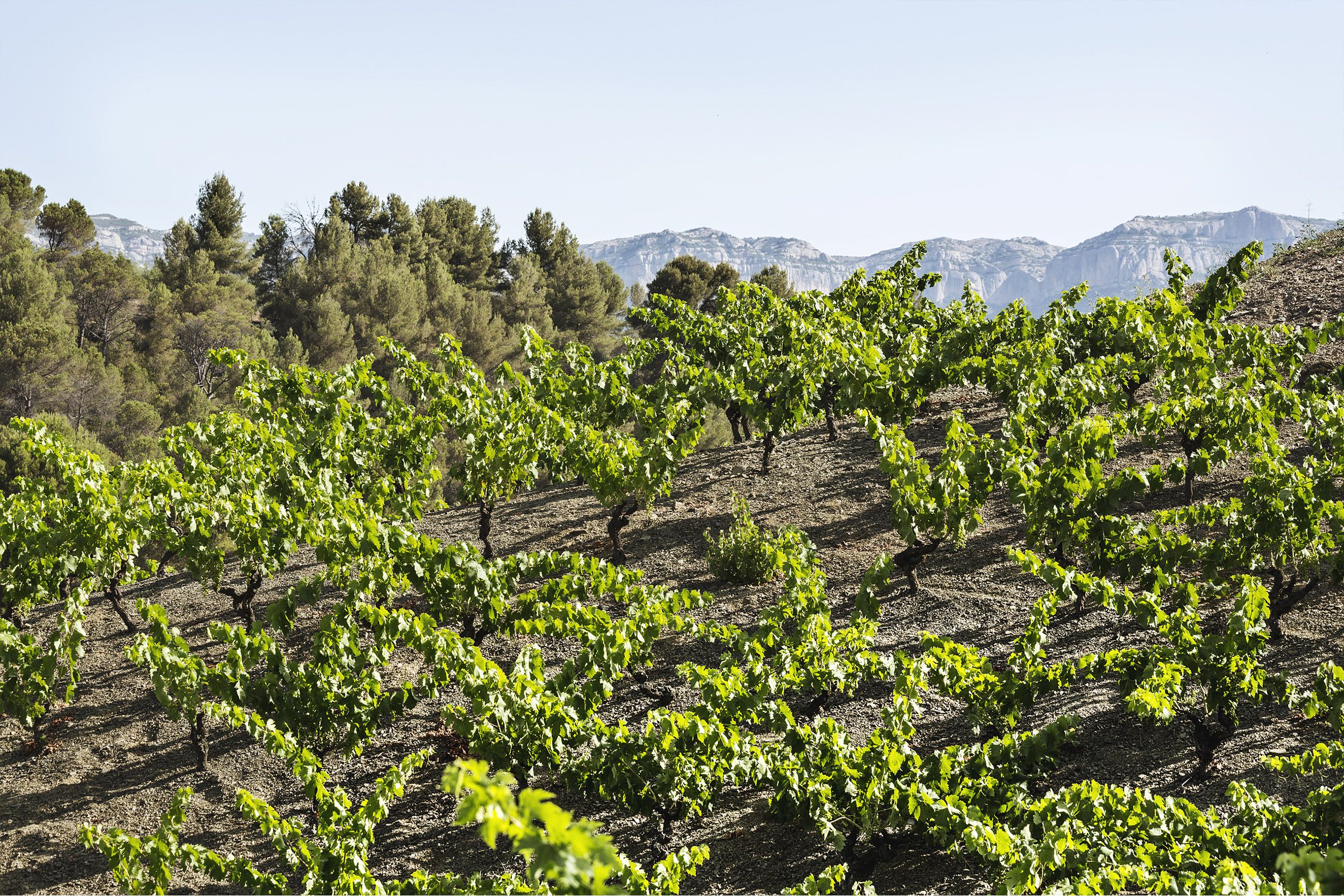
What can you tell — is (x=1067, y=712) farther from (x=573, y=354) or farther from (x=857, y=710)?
→ (x=573, y=354)

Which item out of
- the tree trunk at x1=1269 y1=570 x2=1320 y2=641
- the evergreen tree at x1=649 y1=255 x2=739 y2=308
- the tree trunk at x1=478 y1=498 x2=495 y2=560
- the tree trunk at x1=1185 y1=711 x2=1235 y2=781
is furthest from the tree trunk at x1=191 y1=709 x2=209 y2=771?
the evergreen tree at x1=649 y1=255 x2=739 y2=308

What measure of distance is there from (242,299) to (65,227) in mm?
6250

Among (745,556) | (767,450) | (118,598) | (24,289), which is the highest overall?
(24,289)

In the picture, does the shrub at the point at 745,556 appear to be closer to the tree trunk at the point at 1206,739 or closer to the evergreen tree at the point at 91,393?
the tree trunk at the point at 1206,739

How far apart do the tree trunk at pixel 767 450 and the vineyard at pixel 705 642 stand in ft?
0.94

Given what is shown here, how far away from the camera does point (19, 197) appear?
101 ft

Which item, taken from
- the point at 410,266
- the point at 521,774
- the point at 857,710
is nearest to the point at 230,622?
the point at 521,774

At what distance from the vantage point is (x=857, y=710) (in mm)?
8109

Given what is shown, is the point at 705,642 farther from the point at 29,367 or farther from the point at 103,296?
the point at 103,296

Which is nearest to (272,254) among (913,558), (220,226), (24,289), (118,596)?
(220,226)

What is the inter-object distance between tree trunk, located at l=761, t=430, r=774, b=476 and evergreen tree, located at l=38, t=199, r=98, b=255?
28196 millimetres

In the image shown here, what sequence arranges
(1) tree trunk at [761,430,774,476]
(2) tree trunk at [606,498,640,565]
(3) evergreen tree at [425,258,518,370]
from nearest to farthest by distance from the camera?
(2) tree trunk at [606,498,640,565]
(1) tree trunk at [761,430,774,476]
(3) evergreen tree at [425,258,518,370]

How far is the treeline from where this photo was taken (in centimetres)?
2583

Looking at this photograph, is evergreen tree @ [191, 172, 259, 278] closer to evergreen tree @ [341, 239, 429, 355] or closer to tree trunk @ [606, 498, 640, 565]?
evergreen tree @ [341, 239, 429, 355]
